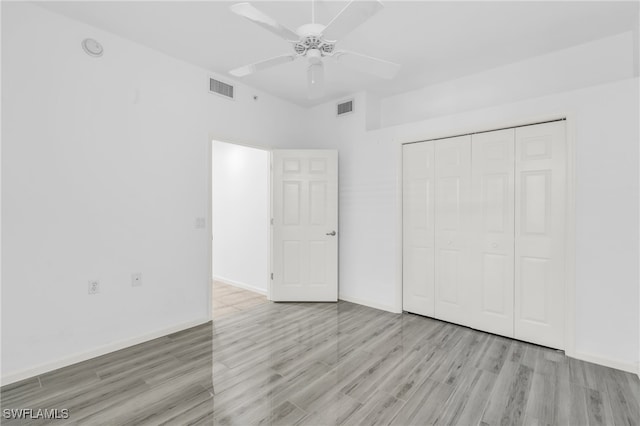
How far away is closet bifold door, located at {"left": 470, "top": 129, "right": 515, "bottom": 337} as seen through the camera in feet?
9.65

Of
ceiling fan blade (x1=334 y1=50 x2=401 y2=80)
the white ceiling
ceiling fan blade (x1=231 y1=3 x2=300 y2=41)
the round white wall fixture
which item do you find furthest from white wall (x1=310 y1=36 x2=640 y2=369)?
the round white wall fixture

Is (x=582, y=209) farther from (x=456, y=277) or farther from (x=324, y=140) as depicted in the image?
(x=324, y=140)

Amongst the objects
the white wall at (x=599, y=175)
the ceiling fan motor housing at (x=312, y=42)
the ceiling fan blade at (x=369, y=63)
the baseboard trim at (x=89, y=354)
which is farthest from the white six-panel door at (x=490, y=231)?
the baseboard trim at (x=89, y=354)

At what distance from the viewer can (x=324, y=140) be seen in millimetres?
4375

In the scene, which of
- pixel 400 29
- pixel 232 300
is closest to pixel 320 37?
pixel 400 29

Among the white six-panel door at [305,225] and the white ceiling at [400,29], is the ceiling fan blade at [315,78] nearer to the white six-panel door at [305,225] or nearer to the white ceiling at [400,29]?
the white ceiling at [400,29]

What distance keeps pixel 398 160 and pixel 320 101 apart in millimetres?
1514

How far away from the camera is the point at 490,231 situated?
3055mm

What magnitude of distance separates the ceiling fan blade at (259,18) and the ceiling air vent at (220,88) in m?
1.83

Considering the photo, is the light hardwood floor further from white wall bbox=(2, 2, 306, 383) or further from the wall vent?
the wall vent

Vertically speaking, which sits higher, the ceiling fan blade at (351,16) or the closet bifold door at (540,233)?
the ceiling fan blade at (351,16)

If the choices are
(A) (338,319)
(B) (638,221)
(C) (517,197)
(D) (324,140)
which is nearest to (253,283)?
(A) (338,319)

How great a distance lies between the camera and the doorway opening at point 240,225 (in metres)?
4.41

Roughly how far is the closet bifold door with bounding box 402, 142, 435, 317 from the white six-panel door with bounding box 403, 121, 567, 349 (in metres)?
0.01
